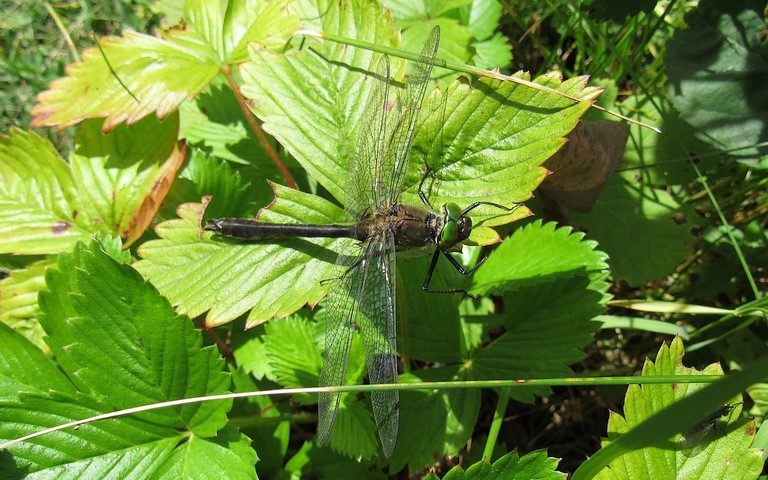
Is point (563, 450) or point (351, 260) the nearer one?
point (351, 260)

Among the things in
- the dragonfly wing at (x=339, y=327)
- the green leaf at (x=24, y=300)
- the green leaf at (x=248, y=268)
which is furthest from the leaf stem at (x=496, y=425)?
the green leaf at (x=24, y=300)

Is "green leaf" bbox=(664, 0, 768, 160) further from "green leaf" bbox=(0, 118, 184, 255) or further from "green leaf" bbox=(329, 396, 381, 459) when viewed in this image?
"green leaf" bbox=(0, 118, 184, 255)

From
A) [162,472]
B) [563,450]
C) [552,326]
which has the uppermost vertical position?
[552,326]

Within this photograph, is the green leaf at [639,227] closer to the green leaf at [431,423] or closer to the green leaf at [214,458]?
the green leaf at [431,423]

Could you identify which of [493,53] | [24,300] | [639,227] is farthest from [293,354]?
[493,53]

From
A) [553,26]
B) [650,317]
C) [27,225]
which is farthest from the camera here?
[553,26]

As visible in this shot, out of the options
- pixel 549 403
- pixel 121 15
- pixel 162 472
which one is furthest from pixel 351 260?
pixel 121 15

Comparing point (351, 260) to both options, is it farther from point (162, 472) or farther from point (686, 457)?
point (686, 457)

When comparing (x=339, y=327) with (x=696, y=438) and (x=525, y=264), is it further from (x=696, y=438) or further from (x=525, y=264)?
(x=696, y=438)
